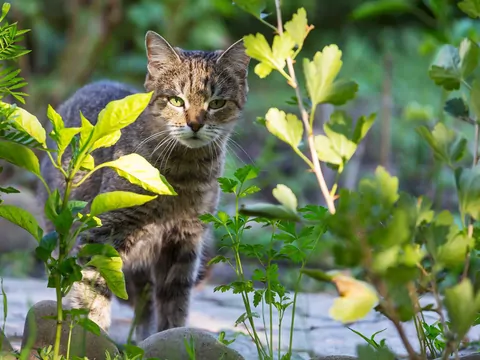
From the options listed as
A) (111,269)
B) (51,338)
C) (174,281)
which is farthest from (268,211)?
(174,281)

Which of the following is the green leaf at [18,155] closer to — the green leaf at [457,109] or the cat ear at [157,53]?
the green leaf at [457,109]

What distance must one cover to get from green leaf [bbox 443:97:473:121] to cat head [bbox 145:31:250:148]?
49.0 inches

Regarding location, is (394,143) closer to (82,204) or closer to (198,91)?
(198,91)

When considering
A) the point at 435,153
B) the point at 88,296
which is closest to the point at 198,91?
the point at 88,296

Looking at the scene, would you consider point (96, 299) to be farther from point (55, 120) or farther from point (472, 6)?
point (472, 6)

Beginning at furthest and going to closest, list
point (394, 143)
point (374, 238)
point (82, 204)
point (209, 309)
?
point (394, 143), point (209, 309), point (82, 204), point (374, 238)

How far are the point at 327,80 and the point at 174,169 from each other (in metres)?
1.47

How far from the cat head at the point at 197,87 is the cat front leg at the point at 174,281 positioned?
511 millimetres

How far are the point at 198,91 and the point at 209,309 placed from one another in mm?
Answer: 1225

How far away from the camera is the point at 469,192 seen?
4.57 feet

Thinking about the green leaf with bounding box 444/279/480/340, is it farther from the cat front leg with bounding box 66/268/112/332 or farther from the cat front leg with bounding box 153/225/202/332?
the cat front leg with bounding box 153/225/202/332

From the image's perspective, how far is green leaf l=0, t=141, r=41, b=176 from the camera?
150cm

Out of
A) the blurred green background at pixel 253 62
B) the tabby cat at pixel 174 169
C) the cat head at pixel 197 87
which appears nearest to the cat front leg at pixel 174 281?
the tabby cat at pixel 174 169

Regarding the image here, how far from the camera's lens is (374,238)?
1.22 m
